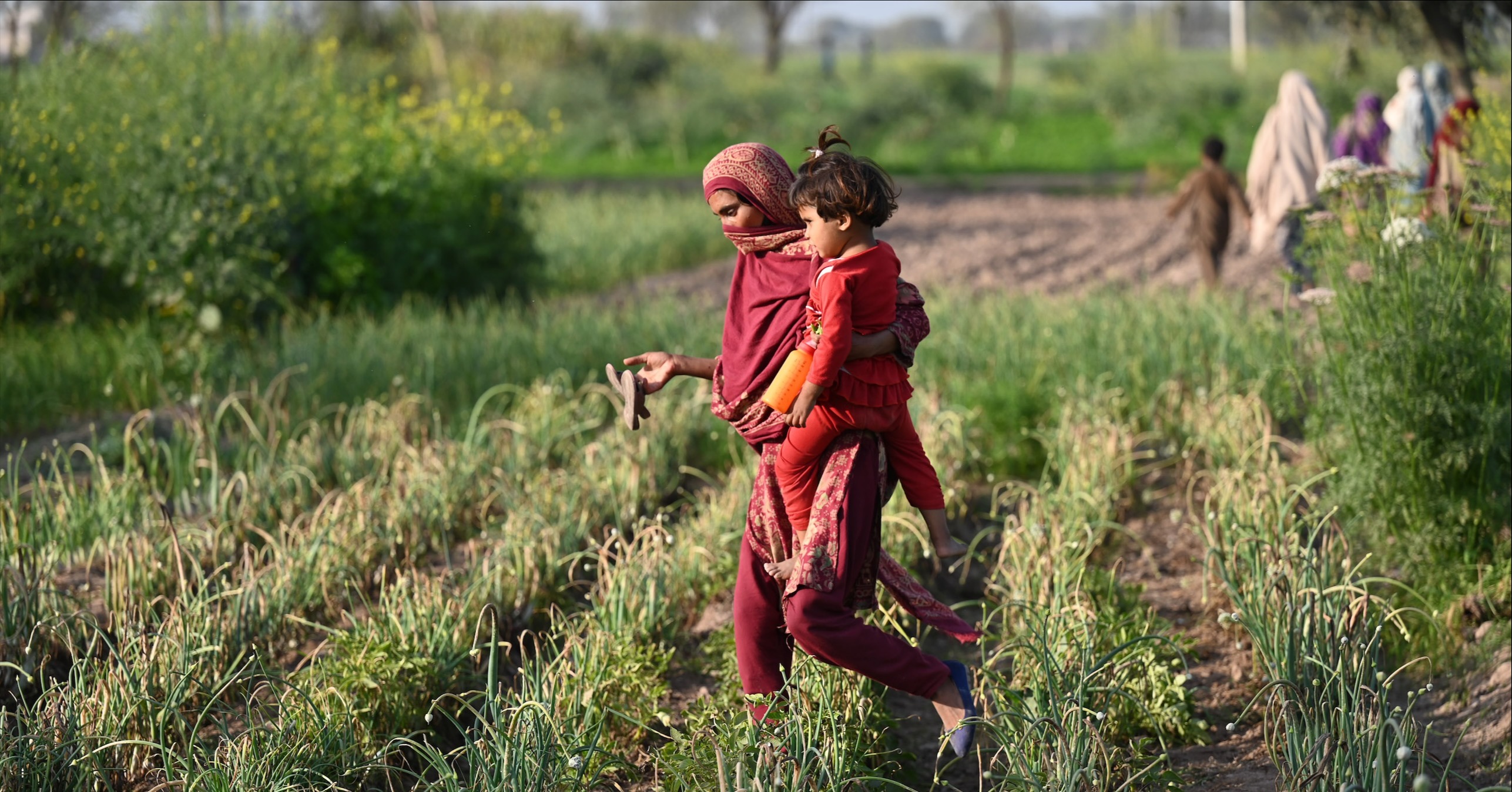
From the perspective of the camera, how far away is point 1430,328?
12.9ft

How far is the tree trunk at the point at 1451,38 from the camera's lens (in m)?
10.0

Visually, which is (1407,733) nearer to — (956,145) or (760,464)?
(760,464)

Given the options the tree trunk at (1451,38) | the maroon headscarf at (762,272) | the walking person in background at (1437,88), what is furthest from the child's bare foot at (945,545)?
the tree trunk at (1451,38)

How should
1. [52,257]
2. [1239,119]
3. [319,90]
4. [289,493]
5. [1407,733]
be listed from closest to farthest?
[1407,733], [289,493], [52,257], [319,90], [1239,119]

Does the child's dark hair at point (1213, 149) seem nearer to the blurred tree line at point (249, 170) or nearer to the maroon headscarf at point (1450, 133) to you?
the maroon headscarf at point (1450, 133)

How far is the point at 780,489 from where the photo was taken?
304 centimetres

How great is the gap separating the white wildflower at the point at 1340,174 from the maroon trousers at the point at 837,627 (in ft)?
6.62

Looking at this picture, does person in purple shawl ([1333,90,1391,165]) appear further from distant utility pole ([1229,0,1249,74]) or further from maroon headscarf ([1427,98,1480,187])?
distant utility pole ([1229,0,1249,74])

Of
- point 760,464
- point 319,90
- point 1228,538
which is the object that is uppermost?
point 319,90

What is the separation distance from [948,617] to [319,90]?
6.59m

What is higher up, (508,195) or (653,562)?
(508,195)

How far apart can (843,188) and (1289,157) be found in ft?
19.6

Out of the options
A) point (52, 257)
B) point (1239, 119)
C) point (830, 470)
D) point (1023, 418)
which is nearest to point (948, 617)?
point (830, 470)

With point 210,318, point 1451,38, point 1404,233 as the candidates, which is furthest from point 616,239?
point 1404,233
